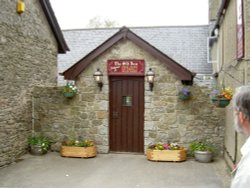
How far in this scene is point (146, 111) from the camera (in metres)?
9.36

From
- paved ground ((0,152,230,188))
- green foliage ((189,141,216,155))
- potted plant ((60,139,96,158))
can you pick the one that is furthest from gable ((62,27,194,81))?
paved ground ((0,152,230,188))

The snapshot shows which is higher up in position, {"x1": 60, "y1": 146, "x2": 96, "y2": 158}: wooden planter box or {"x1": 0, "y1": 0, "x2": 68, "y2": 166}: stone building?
{"x1": 0, "y1": 0, "x2": 68, "y2": 166}: stone building

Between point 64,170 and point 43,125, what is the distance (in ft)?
8.04

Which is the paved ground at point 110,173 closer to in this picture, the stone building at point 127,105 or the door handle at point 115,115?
the stone building at point 127,105

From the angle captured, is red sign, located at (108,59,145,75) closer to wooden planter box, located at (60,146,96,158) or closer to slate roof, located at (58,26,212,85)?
wooden planter box, located at (60,146,96,158)

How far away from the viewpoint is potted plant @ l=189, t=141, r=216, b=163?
28.1 feet

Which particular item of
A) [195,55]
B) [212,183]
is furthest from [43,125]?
[195,55]

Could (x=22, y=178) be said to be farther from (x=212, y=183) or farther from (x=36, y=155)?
(x=212, y=183)

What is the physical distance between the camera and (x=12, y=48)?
8.67 m

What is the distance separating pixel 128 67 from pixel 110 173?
3094mm

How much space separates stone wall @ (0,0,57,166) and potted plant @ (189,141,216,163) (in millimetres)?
4583

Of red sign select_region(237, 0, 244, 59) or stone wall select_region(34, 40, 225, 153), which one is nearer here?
red sign select_region(237, 0, 244, 59)

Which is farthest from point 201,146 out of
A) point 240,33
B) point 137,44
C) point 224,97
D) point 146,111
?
point 240,33

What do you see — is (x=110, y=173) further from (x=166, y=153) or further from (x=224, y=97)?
(x=224, y=97)
